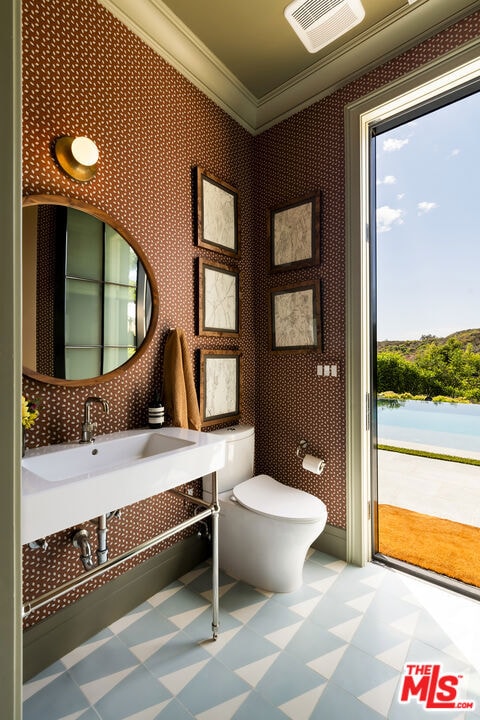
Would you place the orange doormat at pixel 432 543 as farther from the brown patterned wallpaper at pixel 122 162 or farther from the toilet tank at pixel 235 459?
the brown patterned wallpaper at pixel 122 162

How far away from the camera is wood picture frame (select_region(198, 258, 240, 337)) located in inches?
81.0

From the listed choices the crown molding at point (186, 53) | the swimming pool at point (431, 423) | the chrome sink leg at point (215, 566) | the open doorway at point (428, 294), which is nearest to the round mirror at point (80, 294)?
the chrome sink leg at point (215, 566)

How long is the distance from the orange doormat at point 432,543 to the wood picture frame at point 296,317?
4.42ft

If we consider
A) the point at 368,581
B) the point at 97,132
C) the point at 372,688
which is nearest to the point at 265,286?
the point at 97,132

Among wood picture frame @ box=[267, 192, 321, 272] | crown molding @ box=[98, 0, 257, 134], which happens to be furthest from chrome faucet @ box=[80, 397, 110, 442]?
crown molding @ box=[98, 0, 257, 134]

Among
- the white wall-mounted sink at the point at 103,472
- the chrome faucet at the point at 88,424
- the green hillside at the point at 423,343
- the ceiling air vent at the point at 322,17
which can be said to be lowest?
the white wall-mounted sink at the point at 103,472

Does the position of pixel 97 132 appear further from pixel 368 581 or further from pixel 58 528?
pixel 368 581

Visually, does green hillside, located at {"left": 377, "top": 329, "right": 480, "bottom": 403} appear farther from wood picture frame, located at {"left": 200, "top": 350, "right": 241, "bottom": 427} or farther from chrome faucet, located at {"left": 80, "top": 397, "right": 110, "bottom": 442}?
chrome faucet, located at {"left": 80, "top": 397, "right": 110, "bottom": 442}

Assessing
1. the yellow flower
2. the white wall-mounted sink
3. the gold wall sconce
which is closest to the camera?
the white wall-mounted sink

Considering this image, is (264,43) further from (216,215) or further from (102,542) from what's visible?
(102,542)

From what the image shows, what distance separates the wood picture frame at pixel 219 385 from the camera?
208cm

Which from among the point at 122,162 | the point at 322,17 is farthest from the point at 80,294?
the point at 322,17

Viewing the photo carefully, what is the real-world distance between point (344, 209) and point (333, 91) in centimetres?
72

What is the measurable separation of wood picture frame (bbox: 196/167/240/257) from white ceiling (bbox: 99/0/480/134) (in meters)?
0.52
